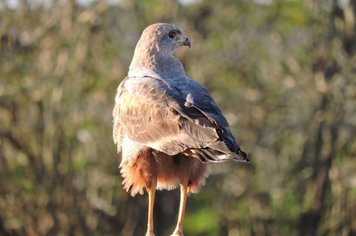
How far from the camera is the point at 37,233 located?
1978cm

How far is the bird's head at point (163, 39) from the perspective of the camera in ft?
33.4

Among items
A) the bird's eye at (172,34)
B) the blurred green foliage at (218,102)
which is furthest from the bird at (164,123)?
the blurred green foliage at (218,102)

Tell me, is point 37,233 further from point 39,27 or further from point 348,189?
point 348,189

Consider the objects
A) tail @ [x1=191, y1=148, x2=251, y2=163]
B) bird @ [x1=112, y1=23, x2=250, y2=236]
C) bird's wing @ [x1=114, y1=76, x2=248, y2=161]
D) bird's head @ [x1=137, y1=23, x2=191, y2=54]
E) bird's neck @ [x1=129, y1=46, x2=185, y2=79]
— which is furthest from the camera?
bird's head @ [x1=137, y1=23, x2=191, y2=54]

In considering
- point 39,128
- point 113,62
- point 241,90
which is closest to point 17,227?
point 39,128

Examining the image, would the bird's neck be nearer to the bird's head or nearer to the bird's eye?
the bird's head

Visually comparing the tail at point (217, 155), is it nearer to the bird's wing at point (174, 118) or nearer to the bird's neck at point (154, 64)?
the bird's wing at point (174, 118)

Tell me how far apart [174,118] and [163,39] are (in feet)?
4.02

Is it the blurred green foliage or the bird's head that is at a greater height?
the bird's head

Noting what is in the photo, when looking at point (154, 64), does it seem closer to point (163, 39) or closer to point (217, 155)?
point (163, 39)

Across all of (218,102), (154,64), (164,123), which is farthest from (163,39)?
(218,102)

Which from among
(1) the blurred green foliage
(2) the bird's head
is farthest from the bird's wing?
(1) the blurred green foliage

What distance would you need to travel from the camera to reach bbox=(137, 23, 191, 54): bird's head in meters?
10.2

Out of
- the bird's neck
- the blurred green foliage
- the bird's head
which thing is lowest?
the blurred green foliage
